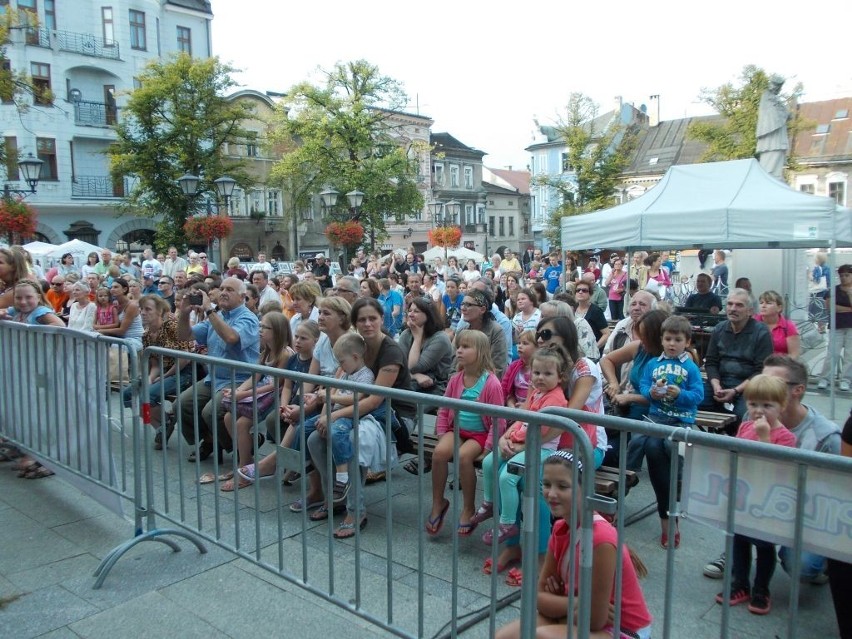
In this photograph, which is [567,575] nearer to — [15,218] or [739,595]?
[739,595]

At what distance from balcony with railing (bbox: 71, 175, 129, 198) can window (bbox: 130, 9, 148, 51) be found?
8135mm

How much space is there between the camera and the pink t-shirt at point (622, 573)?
2.38 m

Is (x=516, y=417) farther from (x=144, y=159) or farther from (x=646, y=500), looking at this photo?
(x=144, y=159)

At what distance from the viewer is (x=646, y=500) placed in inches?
203

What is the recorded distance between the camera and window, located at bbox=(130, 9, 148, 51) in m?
40.9

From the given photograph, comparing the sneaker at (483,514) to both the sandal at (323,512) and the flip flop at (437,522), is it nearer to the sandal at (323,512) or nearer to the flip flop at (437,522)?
the flip flop at (437,522)

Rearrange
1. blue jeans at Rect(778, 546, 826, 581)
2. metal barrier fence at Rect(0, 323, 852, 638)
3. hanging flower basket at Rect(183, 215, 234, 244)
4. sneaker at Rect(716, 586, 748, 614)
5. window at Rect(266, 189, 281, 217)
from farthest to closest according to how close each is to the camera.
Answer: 1. window at Rect(266, 189, 281, 217)
2. hanging flower basket at Rect(183, 215, 234, 244)
3. sneaker at Rect(716, 586, 748, 614)
4. blue jeans at Rect(778, 546, 826, 581)
5. metal barrier fence at Rect(0, 323, 852, 638)

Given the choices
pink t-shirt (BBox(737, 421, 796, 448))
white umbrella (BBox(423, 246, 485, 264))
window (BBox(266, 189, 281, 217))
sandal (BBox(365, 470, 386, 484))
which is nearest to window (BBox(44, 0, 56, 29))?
window (BBox(266, 189, 281, 217))

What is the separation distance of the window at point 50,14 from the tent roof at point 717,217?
38.5 metres

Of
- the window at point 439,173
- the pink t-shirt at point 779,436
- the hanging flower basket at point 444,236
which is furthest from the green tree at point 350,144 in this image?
the pink t-shirt at point 779,436

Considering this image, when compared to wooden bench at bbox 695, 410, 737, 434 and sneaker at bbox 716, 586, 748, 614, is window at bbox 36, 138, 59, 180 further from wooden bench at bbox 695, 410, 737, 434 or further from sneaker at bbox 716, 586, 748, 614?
sneaker at bbox 716, 586, 748, 614

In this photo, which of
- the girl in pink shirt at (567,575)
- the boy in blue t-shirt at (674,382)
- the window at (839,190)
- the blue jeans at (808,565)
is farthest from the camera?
the window at (839,190)

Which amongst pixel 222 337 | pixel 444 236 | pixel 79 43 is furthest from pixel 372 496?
pixel 79 43

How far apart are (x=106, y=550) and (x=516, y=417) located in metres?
3.36
